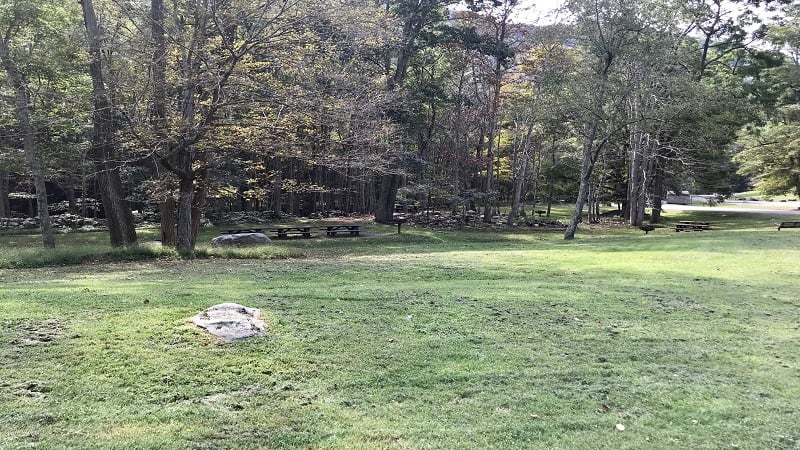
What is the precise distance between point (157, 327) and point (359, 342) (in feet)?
6.41

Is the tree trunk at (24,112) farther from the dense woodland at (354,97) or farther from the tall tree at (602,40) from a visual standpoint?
the tall tree at (602,40)

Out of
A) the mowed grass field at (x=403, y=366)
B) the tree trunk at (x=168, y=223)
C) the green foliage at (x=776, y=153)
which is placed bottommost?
the mowed grass field at (x=403, y=366)

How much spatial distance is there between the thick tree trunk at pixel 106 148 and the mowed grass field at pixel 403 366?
667 centimetres

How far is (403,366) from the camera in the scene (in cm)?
472

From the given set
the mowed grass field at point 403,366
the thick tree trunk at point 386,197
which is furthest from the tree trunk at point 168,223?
the thick tree trunk at point 386,197

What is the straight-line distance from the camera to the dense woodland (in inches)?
523

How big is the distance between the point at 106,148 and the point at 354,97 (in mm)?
7199

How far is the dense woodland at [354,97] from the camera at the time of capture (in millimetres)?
13289

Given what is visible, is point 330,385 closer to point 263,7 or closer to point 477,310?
point 477,310

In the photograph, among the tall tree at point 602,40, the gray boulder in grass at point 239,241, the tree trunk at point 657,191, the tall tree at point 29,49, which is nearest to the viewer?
the tall tree at point 29,49

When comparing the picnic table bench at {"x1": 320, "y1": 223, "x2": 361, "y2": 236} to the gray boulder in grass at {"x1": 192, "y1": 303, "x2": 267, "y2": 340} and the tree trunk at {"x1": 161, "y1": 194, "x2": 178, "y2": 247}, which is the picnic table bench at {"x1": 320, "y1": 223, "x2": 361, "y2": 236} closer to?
the tree trunk at {"x1": 161, "y1": 194, "x2": 178, "y2": 247}

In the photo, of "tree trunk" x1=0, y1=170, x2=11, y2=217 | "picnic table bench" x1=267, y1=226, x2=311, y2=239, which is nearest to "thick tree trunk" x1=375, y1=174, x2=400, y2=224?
"picnic table bench" x1=267, y1=226, x2=311, y2=239

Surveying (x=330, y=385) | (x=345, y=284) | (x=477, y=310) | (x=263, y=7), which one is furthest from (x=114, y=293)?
(x=263, y=7)

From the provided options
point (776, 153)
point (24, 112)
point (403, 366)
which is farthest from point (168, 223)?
point (776, 153)
